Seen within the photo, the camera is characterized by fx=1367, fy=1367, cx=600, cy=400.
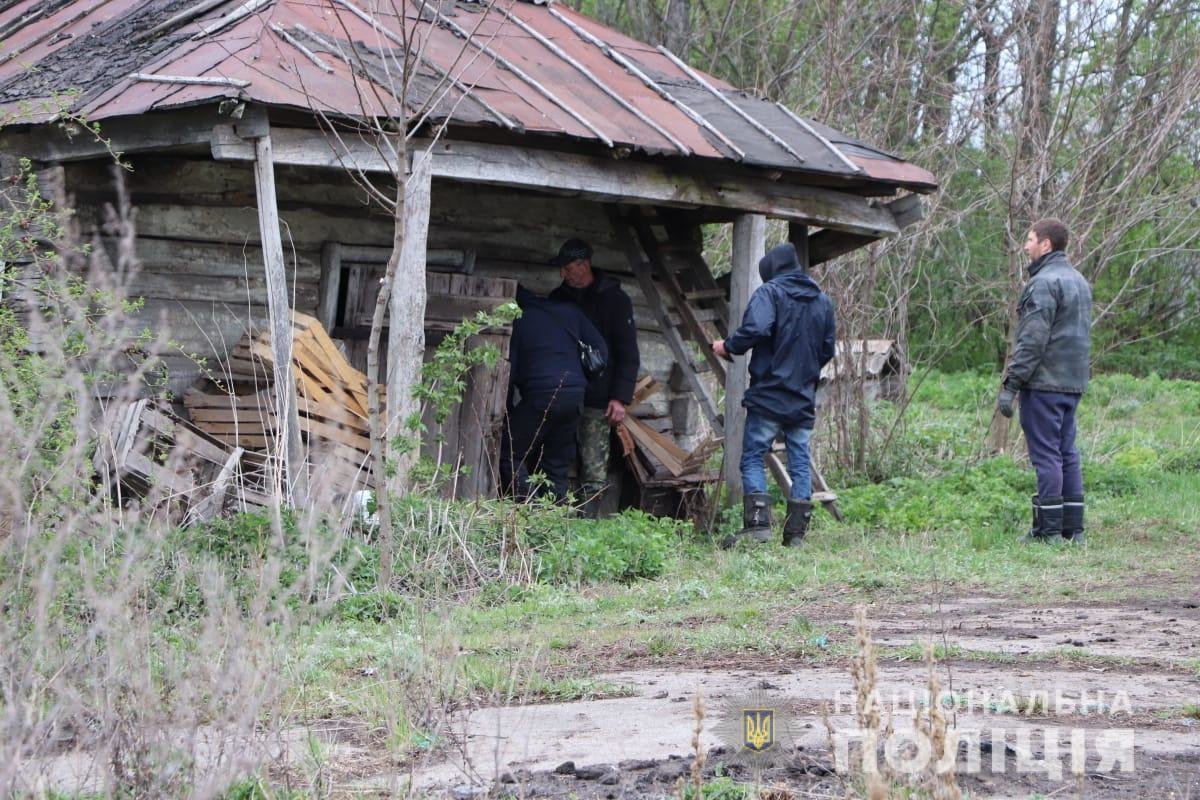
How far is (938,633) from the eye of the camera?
585 cm

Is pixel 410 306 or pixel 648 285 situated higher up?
pixel 648 285

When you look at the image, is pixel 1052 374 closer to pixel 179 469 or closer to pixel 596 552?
pixel 596 552

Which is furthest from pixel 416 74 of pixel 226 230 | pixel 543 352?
pixel 543 352

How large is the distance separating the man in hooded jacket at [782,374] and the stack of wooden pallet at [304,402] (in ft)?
8.49

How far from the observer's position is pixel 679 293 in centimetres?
1085

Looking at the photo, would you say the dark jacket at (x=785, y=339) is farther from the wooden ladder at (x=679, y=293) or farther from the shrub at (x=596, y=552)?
the shrub at (x=596, y=552)

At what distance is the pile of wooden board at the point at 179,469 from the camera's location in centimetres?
741

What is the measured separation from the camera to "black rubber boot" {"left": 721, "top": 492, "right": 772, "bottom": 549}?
30.3 ft

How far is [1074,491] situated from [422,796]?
658 centimetres

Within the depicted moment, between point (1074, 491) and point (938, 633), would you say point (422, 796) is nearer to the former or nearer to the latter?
point (938, 633)

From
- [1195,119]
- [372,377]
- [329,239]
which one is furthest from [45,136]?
[1195,119]

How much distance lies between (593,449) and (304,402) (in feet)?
9.65

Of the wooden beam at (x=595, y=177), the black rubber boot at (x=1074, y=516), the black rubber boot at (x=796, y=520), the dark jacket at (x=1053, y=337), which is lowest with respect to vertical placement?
the black rubber boot at (x=796, y=520)

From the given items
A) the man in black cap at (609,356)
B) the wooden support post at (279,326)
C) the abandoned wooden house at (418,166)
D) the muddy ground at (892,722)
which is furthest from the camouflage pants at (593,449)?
the muddy ground at (892,722)
